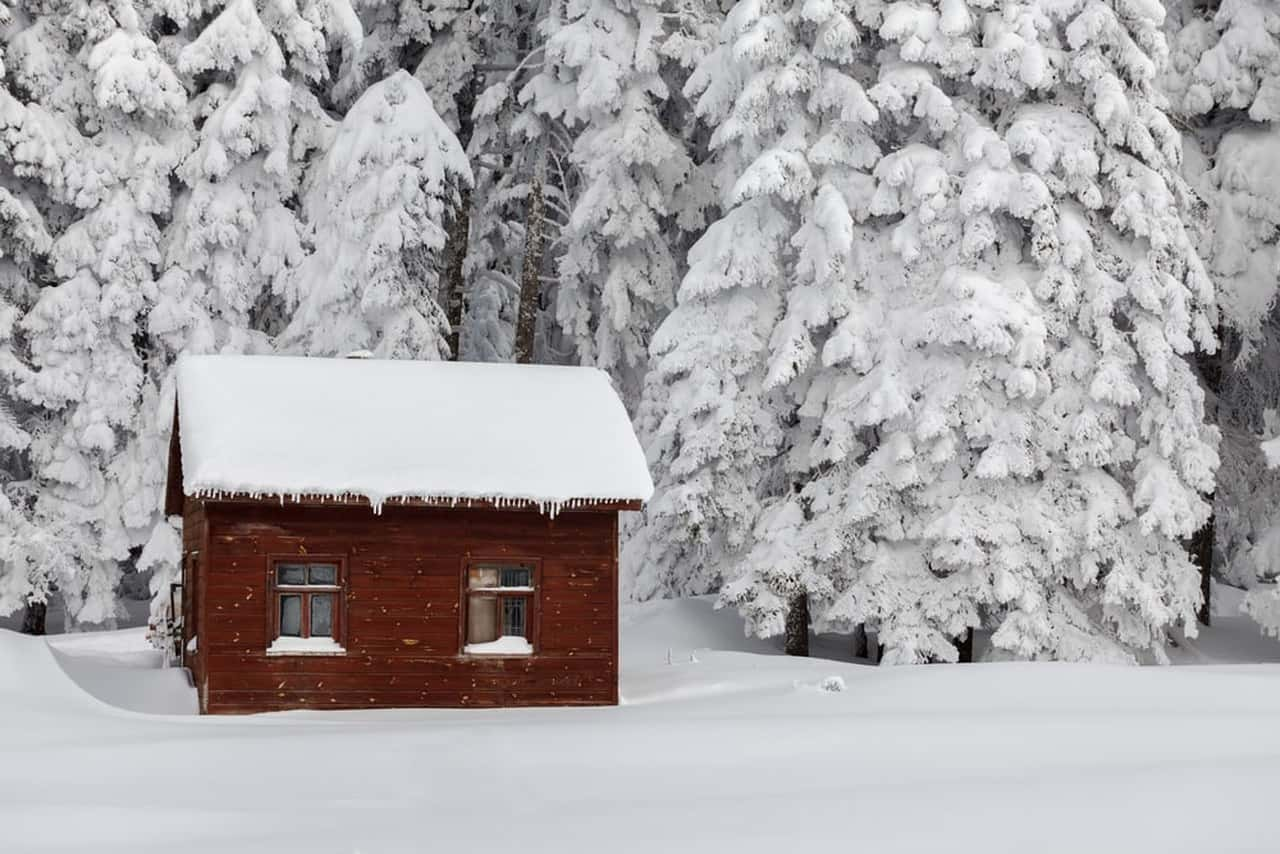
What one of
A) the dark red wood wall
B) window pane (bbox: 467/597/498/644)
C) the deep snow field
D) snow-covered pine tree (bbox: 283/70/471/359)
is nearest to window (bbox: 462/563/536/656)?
window pane (bbox: 467/597/498/644)

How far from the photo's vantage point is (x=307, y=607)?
71.3 ft

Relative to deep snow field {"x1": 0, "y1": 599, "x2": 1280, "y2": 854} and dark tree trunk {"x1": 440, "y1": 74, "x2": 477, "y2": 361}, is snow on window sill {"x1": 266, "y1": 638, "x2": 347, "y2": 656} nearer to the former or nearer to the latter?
deep snow field {"x1": 0, "y1": 599, "x2": 1280, "y2": 854}

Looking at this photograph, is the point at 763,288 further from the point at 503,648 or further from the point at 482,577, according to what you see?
the point at 503,648

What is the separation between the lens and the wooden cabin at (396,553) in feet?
69.9

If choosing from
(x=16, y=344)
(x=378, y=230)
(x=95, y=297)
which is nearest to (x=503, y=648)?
(x=378, y=230)

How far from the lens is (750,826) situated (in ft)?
43.3

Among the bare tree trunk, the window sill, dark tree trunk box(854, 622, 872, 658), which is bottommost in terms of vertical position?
dark tree trunk box(854, 622, 872, 658)

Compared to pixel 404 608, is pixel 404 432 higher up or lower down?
higher up

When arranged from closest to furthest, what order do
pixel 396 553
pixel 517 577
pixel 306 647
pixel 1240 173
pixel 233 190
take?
pixel 306 647, pixel 396 553, pixel 517 577, pixel 1240 173, pixel 233 190

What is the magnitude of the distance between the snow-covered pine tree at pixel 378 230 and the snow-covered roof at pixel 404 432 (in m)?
7.05

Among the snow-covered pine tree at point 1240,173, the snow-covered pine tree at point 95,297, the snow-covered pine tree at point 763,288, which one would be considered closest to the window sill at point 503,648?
the snow-covered pine tree at point 763,288

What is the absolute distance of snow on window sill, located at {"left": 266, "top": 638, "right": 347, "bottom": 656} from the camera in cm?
2150

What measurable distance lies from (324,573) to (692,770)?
753cm

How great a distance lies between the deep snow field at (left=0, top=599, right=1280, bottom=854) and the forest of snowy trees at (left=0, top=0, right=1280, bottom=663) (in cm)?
492
